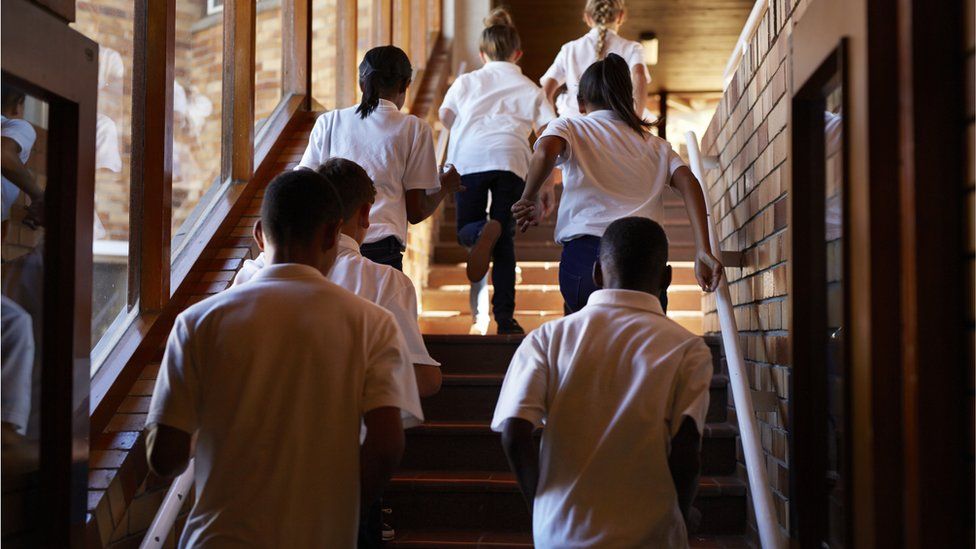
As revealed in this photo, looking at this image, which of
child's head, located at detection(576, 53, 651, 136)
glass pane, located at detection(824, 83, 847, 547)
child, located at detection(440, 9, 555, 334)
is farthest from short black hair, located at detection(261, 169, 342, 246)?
child, located at detection(440, 9, 555, 334)

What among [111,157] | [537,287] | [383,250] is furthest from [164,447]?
[537,287]

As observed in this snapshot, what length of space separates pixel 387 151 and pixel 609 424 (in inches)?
60.2

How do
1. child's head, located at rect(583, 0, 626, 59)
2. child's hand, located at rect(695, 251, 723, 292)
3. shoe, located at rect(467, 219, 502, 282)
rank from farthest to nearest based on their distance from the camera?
child's head, located at rect(583, 0, 626, 59) < shoe, located at rect(467, 219, 502, 282) < child's hand, located at rect(695, 251, 723, 292)

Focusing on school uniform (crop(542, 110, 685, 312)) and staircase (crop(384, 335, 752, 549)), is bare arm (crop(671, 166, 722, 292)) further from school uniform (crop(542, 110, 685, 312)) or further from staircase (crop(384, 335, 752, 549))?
staircase (crop(384, 335, 752, 549))

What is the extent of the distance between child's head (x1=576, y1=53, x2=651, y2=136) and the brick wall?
0.40m

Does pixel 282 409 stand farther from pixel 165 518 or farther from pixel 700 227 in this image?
pixel 700 227

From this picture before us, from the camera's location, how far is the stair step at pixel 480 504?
10.8ft

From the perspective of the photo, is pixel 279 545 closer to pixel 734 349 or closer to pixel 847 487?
pixel 847 487

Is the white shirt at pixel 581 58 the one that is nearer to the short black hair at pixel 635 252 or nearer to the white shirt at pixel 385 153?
the white shirt at pixel 385 153

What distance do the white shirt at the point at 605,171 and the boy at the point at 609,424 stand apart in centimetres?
121

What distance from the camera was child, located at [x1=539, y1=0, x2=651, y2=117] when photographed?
4.94m

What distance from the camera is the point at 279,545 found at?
171 centimetres

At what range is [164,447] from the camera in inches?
70.1

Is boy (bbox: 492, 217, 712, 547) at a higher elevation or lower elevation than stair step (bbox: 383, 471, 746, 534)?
higher
